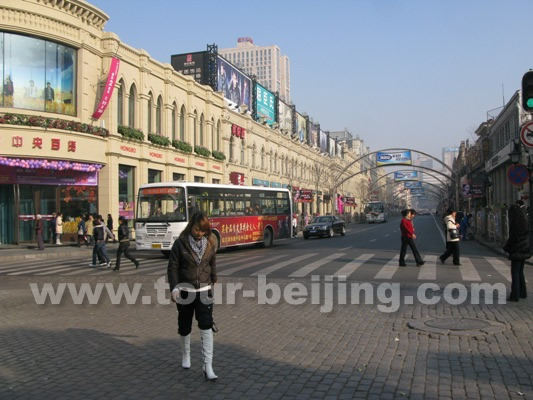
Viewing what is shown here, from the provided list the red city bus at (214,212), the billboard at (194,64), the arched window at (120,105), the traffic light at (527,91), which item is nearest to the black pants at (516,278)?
the traffic light at (527,91)

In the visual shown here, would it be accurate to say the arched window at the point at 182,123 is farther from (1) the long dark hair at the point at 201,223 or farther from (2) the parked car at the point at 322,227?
(1) the long dark hair at the point at 201,223

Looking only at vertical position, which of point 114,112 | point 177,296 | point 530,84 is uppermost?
point 114,112

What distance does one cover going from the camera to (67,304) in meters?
10.3

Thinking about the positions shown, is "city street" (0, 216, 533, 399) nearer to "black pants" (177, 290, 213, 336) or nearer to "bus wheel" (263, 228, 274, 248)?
"black pants" (177, 290, 213, 336)

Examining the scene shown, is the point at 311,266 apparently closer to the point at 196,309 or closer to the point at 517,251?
the point at 517,251

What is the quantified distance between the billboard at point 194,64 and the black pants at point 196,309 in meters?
44.2

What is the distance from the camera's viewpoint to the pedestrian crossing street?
13.6 metres

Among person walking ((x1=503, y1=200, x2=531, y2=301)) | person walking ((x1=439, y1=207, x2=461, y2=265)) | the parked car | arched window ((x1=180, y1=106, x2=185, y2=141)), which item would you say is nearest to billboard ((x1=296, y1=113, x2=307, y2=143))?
arched window ((x1=180, y1=106, x2=185, y2=141))

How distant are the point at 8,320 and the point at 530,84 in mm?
11340

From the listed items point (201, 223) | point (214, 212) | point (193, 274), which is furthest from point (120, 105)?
point (193, 274)

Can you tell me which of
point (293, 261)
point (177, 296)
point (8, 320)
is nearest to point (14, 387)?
point (177, 296)

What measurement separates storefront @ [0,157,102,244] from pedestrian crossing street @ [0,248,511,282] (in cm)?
858

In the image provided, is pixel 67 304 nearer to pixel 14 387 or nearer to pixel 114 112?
pixel 14 387

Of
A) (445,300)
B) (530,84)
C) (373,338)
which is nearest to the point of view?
(373,338)
